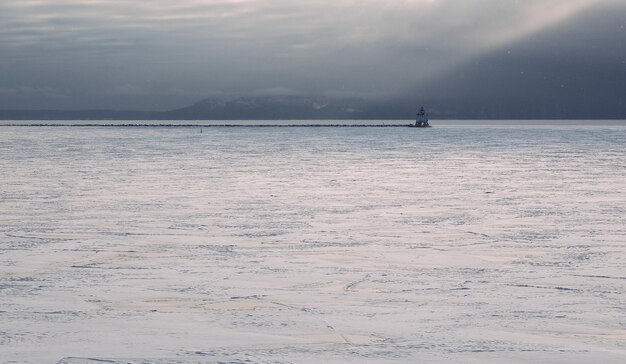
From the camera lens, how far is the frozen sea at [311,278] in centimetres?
516

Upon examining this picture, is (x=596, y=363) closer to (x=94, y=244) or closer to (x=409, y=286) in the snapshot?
(x=409, y=286)

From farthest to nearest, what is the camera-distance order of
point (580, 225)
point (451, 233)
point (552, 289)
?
point (580, 225) < point (451, 233) < point (552, 289)

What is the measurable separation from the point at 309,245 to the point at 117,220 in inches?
137

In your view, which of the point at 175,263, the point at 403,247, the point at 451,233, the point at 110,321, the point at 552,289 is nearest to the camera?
the point at 110,321

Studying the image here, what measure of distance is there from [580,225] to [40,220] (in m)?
7.21

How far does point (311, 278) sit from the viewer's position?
24.3 feet

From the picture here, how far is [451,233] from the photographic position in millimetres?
10508

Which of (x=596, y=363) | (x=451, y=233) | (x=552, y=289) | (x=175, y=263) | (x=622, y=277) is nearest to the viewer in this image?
(x=596, y=363)

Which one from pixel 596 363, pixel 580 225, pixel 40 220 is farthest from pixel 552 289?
pixel 40 220

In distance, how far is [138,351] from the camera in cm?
500

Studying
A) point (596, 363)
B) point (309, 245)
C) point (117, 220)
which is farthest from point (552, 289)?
point (117, 220)

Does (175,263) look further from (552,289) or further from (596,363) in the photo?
(596,363)

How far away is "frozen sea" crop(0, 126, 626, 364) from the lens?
5160mm

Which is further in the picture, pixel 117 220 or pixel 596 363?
pixel 117 220
